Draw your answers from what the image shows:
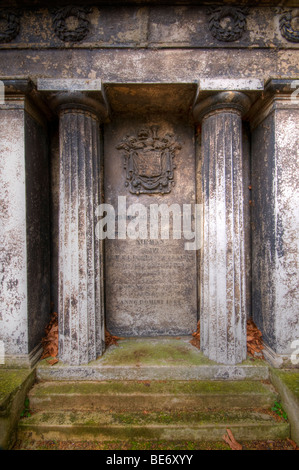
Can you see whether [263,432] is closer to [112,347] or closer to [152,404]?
[152,404]

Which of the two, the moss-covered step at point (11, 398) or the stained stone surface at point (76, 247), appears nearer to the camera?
the moss-covered step at point (11, 398)

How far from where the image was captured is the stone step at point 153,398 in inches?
111

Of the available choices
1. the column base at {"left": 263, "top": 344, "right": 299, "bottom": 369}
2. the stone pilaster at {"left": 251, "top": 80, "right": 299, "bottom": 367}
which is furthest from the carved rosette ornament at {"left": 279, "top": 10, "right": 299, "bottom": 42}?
the column base at {"left": 263, "top": 344, "right": 299, "bottom": 369}

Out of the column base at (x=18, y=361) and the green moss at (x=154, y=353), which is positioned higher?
the column base at (x=18, y=361)

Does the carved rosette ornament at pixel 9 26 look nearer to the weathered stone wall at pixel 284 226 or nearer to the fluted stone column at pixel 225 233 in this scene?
the fluted stone column at pixel 225 233

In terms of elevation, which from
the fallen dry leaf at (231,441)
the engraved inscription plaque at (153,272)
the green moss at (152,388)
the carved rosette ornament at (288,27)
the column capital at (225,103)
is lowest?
the fallen dry leaf at (231,441)

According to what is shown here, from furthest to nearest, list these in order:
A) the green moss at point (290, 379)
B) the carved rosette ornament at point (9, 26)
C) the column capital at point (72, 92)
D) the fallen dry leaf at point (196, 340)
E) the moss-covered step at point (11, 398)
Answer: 1. the fallen dry leaf at point (196, 340)
2. the carved rosette ornament at point (9, 26)
3. the column capital at point (72, 92)
4. the green moss at point (290, 379)
5. the moss-covered step at point (11, 398)

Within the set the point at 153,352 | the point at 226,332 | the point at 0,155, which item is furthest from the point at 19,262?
the point at 226,332

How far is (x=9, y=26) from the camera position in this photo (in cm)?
303

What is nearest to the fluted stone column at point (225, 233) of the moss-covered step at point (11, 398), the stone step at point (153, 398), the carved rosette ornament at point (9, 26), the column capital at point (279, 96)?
the column capital at point (279, 96)

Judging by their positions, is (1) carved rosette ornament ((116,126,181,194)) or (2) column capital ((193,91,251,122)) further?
(1) carved rosette ornament ((116,126,181,194))

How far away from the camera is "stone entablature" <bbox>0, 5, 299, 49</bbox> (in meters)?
3.03

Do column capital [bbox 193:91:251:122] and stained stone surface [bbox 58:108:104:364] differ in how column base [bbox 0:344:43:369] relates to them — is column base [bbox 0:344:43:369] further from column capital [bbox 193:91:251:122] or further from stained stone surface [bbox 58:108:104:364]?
column capital [bbox 193:91:251:122]

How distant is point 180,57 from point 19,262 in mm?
3269
